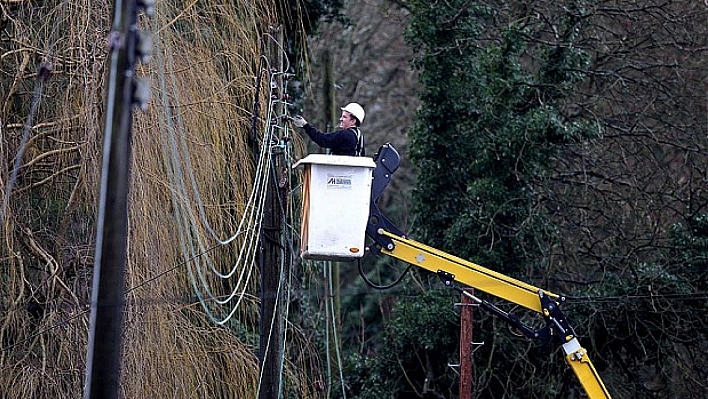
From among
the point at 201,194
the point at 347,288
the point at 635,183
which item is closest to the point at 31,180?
the point at 201,194

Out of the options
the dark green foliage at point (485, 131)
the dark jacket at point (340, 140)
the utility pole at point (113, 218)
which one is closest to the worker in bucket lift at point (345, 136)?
the dark jacket at point (340, 140)

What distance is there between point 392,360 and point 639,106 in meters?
5.91

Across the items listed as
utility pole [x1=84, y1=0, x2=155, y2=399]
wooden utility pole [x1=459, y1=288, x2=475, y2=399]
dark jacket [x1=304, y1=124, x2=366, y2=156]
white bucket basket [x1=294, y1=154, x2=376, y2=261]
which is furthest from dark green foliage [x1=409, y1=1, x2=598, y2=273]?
utility pole [x1=84, y1=0, x2=155, y2=399]

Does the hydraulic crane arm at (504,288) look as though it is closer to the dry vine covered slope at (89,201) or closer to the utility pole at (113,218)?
the dry vine covered slope at (89,201)

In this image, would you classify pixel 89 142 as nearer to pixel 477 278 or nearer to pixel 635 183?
pixel 477 278

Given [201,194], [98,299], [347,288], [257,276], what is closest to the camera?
[98,299]

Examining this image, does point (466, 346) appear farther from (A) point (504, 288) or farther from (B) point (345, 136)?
(B) point (345, 136)

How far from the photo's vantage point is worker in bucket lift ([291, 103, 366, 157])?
10.9m

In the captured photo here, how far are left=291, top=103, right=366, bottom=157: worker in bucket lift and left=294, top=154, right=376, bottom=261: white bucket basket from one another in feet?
1.03

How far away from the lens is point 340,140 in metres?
10.9

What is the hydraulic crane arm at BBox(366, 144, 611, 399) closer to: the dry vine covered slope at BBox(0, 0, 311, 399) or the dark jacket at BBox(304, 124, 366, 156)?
the dark jacket at BBox(304, 124, 366, 156)

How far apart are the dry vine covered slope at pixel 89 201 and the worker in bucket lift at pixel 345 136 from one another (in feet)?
4.38

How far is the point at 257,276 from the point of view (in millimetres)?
13953

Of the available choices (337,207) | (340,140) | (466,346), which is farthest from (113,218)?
(466,346)
